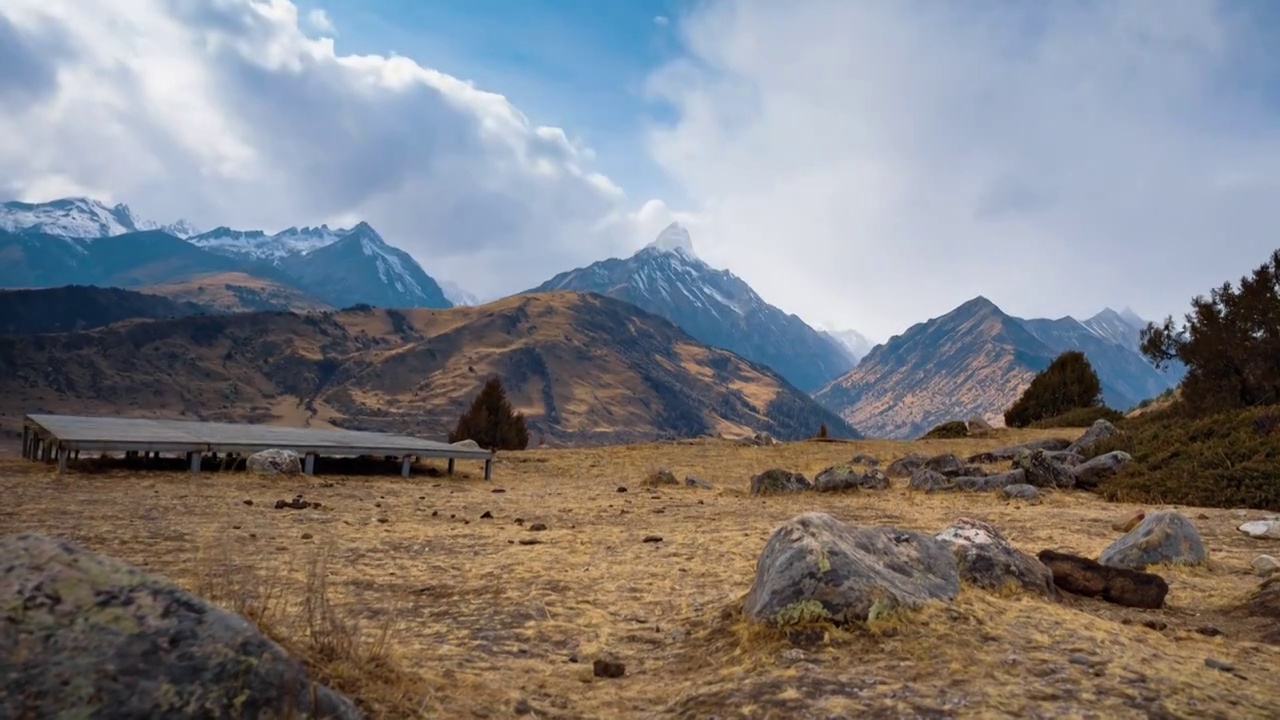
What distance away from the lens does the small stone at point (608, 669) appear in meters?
4.91

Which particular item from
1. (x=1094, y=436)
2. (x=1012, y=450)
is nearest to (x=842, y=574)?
(x=1012, y=450)

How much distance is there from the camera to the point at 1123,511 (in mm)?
13531

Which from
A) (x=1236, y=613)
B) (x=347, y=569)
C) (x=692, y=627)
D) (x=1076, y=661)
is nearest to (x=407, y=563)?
(x=347, y=569)

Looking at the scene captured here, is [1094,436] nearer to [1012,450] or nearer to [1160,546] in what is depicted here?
[1012,450]

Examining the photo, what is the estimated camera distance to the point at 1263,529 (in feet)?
34.4

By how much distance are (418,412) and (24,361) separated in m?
59.2

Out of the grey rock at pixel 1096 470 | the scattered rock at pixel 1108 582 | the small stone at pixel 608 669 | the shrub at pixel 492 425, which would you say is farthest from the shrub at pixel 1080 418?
the small stone at pixel 608 669

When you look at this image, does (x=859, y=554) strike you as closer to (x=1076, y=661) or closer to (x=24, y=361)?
(x=1076, y=661)

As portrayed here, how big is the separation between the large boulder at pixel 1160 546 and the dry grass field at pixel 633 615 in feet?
0.79

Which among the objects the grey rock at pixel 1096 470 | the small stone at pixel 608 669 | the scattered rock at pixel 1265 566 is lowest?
the small stone at pixel 608 669

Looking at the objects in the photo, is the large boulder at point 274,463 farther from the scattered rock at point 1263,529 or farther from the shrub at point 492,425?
the scattered rock at point 1263,529

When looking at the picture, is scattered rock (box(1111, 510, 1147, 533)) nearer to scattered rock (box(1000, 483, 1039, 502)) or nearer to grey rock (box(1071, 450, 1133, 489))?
scattered rock (box(1000, 483, 1039, 502))

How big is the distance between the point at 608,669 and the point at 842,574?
5.91 ft

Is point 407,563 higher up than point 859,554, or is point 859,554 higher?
point 859,554
